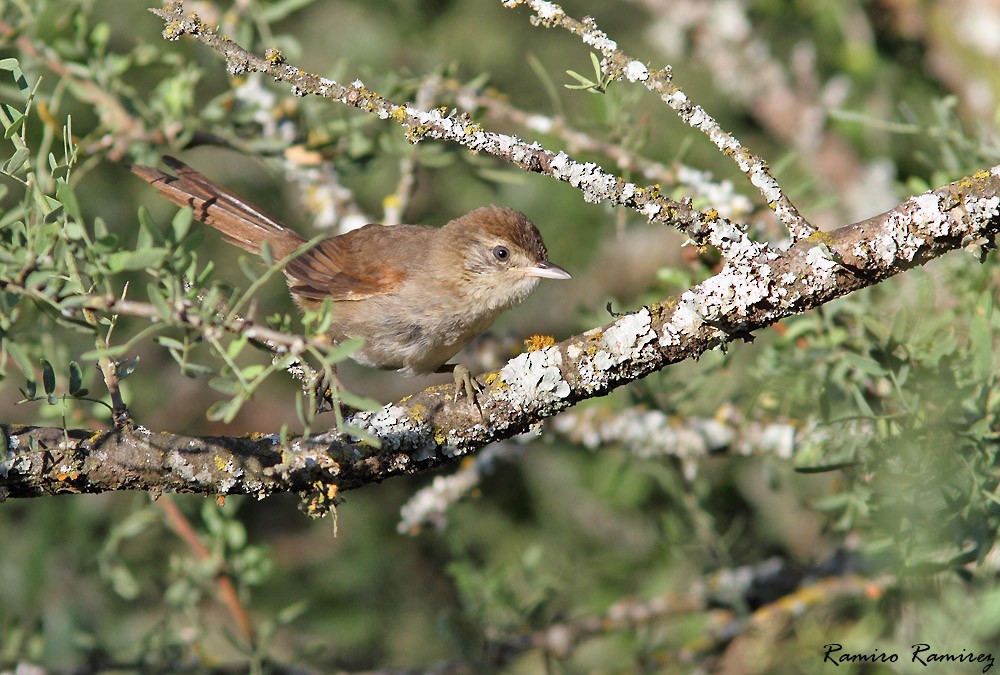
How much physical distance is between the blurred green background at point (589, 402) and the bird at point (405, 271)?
23 cm

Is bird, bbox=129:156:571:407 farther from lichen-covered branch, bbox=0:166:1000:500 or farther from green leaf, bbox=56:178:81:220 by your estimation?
green leaf, bbox=56:178:81:220

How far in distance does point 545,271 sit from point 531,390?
1.62 meters

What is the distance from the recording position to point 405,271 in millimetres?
4152

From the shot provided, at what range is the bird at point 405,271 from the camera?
398 centimetres

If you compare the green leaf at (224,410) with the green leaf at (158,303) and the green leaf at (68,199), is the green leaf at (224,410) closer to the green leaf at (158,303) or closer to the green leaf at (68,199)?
the green leaf at (158,303)

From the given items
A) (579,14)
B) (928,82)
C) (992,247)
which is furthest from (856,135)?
(992,247)

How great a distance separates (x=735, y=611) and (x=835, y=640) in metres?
0.42

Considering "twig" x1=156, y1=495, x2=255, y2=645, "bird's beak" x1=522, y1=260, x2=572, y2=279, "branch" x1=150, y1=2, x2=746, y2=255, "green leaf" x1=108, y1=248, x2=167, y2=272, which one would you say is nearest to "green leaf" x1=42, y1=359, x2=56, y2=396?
"green leaf" x1=108, y1=248, x2=167, y2=272

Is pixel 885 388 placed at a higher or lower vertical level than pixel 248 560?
higher

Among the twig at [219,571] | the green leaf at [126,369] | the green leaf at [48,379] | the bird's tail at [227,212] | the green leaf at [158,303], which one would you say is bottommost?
the twig at [219,571]

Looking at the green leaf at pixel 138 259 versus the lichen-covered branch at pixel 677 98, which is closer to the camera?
the green leaf at pixel 138 259

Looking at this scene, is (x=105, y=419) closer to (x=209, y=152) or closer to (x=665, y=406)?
(x=665, y=406)

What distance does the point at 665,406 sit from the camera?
12.7ft

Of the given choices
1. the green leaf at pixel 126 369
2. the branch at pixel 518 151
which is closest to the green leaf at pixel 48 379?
the green leaf at pixel 126 369
